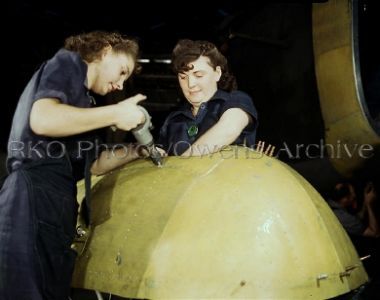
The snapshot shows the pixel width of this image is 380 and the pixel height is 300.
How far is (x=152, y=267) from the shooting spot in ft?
6.21

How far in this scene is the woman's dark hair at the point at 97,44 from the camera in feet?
6.63

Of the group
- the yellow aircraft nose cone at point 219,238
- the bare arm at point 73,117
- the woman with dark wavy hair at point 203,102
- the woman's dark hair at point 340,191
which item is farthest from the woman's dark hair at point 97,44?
the woman's dark hair at point 340,191

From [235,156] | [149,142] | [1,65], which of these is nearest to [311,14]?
[235,156]

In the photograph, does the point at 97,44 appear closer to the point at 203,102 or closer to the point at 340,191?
the point at 203,102

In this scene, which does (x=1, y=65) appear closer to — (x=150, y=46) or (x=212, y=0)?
(x=150, y=46)

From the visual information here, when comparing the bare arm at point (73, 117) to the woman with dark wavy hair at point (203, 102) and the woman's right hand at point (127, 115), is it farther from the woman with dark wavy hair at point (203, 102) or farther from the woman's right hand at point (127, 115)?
the woman with dark wavy hair at point (203, 102)

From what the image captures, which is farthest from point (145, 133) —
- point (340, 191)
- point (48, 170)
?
point (340, 191)

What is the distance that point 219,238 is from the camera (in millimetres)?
1871

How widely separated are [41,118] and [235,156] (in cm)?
90

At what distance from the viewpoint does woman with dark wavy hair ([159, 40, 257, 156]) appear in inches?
92.4

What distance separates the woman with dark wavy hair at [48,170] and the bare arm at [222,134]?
465 millimetres

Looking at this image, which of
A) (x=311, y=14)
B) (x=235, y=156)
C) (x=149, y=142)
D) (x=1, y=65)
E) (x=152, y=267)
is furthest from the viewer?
(x=1, y=65)

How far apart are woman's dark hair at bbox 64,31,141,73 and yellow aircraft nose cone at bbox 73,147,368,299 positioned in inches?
23.3

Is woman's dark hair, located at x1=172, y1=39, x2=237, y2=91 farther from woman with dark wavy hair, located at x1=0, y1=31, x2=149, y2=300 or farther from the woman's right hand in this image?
the woman's right hand
